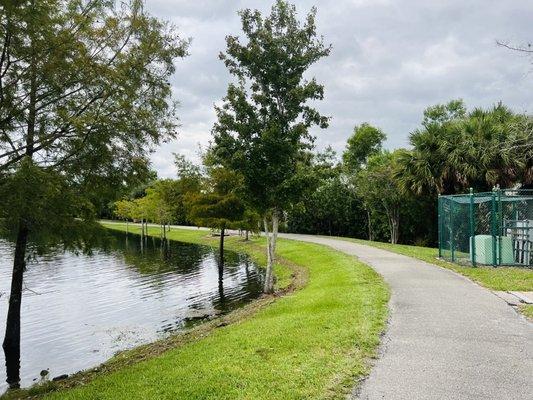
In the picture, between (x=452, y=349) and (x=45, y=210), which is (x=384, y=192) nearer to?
(x=452, y=349)

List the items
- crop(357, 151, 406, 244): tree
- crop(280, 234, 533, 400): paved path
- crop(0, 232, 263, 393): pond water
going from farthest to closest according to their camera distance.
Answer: crop(357, 151, 406, 244): tree → crop(0, 232, 263, 393): pond water → crop(280, 234, 533, 400): paved path

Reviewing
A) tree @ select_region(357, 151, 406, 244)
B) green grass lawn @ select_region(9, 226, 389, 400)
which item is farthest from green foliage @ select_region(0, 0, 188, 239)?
tree @ select_region(357, 151, 406, 244)

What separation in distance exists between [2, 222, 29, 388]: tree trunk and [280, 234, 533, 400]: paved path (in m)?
8.38

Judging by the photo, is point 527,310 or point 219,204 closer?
point 527,310

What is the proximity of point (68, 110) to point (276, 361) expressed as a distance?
6.65 metres

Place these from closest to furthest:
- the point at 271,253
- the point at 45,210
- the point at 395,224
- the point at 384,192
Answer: the point at 45,210, the point at 271,253, the point at 384,192, the point at 395,224

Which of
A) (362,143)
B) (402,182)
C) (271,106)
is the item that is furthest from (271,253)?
(362,143)

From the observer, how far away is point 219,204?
22.9 m

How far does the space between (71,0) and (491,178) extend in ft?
62.4

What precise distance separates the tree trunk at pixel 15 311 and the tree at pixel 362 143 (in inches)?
1585

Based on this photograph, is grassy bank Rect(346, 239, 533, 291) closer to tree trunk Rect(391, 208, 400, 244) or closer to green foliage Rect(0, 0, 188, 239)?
green foliage Rect(0, 0, 188, 239)

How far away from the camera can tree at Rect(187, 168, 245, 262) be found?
75.6 feet

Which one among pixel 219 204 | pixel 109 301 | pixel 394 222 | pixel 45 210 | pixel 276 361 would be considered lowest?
pixel 109 301

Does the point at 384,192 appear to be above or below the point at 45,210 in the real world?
above
